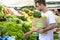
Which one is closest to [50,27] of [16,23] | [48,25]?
[48,25]

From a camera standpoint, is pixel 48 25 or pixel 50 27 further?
pixel 48 25

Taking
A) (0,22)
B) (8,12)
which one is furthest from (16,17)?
(0,22)

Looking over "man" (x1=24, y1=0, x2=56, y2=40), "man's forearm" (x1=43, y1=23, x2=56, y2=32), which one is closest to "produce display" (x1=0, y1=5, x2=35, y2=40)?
"man" (x1=24, y1=0, x2=56, y2=40)

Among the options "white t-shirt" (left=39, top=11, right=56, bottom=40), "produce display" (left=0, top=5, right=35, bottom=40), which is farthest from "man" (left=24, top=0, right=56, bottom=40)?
"produce display" (left=0, top=5, right=35, bottom=40)

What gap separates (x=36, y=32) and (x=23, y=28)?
50 centimetres

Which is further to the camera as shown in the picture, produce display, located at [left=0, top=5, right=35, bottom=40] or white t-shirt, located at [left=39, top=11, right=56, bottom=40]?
produce display, located at [left=0, top=5, right=35, bottom=40]

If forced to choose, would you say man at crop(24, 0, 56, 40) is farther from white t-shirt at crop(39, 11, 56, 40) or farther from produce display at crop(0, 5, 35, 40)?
produce display at crop(0, 5, 35, 40)

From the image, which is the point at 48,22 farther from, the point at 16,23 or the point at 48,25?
the point at 16,23

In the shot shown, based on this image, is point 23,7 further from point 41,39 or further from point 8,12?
point 41,39

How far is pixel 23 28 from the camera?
194 inches

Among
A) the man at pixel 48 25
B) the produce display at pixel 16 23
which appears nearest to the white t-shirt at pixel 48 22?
the man at pixel 48 25

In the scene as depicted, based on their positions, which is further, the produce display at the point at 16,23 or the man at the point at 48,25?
the produce display at the point at 16,23

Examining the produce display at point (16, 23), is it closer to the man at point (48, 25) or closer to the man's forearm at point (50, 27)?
the man at point (48, 25)

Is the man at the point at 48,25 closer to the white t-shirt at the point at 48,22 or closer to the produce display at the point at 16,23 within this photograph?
the white t-shirt at the point at 48,22
